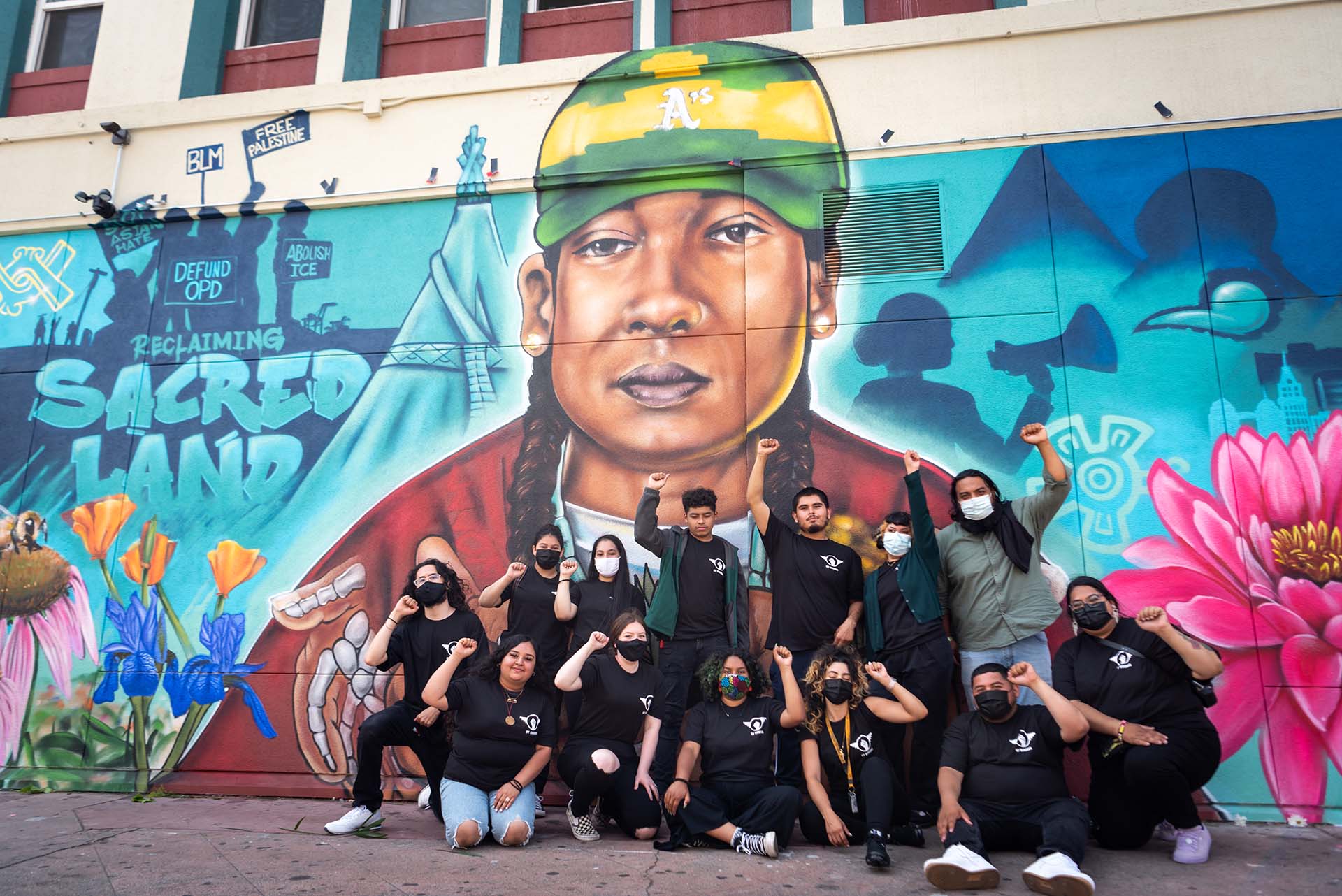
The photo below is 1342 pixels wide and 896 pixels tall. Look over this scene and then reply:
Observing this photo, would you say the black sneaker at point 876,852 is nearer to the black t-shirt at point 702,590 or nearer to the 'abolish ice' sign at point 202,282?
the black t-shirt at point 702,590

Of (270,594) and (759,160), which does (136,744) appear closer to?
(270,594)

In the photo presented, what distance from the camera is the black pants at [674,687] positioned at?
5.80 metres

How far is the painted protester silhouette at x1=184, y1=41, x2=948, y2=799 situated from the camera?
7.44m

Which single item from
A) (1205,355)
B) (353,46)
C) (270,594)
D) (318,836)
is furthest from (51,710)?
(1205,355)

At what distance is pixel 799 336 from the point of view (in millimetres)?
7520

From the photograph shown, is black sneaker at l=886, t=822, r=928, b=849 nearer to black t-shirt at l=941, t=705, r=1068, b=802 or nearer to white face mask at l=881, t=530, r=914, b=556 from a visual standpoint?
black t-shirt at l=941, t=705, r=1068, b=802

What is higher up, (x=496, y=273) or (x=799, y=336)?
(x=496, y=273)

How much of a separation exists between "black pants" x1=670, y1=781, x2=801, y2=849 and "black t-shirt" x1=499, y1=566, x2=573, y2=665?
65.4 inches

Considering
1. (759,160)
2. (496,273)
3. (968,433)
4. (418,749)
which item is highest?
(759,160)

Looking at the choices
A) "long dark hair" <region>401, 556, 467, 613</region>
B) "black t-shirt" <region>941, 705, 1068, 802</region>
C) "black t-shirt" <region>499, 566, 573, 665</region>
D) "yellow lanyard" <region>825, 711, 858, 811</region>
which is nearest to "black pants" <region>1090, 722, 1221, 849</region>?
"black t-shirt" <region>941, 705, 1068, 802</region>

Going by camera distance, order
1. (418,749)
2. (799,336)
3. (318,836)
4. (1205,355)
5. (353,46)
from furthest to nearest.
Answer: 1. (353,46)
2. (799,336)
3. (1205,355)
4. (418,749)
5. (318,836)

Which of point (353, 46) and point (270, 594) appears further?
point (353, 46)

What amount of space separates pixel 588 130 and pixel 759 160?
165 centimetres

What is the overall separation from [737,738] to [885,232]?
446 centimetres
